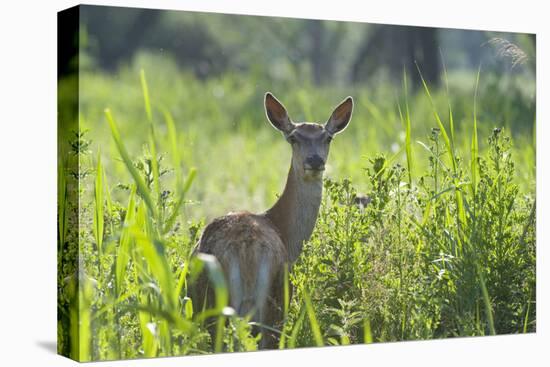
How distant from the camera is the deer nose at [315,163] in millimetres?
7762

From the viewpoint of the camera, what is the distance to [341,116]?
26.6 ft

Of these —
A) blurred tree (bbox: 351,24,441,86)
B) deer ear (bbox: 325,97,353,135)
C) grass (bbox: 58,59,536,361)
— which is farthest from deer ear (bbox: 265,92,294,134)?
blurred tree (bbox: 351,24,441,86)

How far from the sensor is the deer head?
7797mm

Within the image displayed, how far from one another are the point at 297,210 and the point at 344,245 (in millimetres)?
437

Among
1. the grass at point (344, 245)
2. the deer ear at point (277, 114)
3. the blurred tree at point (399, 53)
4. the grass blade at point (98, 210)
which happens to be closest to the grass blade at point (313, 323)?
the grass at point (344, 245)

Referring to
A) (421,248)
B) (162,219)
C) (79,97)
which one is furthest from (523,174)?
(79,97)

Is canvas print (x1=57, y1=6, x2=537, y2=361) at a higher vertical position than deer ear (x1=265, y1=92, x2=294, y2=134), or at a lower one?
lower

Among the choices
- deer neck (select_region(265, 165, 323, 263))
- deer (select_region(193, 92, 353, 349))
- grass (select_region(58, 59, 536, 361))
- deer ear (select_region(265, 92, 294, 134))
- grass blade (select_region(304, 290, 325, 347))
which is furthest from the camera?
deer ear (select_region(265, 92, 294, 134))

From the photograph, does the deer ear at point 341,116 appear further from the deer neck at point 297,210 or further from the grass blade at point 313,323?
the grass blade at point 313,323

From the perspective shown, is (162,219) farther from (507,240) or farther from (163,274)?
(507,240)

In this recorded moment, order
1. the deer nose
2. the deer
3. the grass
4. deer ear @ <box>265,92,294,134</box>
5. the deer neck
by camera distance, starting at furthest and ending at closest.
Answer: deer ear @ <box>265,92,294,134</box>
the deer neck
the deer nose
the deer
the grass

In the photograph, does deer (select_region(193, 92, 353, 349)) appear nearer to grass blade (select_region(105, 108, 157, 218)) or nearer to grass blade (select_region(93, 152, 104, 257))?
grass blade (select_region(105, 108, 157, 218))

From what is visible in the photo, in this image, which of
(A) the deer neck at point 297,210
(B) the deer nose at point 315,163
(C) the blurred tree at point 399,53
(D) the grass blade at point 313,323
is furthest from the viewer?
(C) the blurred tree at point 399,53

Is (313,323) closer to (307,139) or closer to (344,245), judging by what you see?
(344,245)
